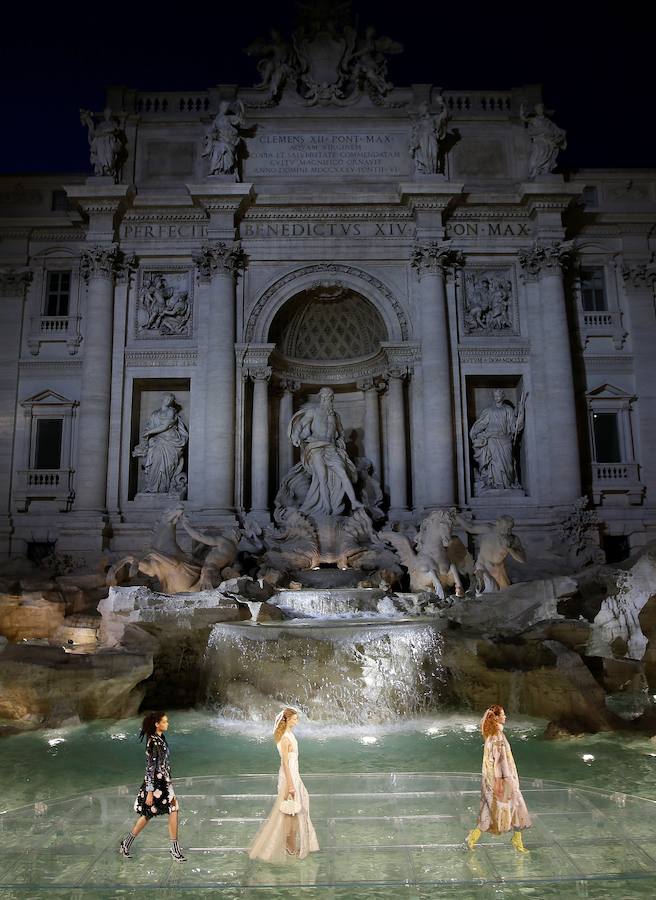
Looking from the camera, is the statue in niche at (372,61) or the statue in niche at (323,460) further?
the statue in niche at (372,61)

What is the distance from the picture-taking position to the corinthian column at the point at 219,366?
19.0 m

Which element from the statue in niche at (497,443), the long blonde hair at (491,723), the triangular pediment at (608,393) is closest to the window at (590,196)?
the triangular pediment at (608,393)

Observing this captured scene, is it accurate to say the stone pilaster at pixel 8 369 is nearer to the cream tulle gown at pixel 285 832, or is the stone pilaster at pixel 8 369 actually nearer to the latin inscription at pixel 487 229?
the latin inscription at pixel 487 229

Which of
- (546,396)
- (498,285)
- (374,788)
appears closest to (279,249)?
(498,285)

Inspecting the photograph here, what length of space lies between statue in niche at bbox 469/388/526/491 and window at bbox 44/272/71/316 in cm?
1270

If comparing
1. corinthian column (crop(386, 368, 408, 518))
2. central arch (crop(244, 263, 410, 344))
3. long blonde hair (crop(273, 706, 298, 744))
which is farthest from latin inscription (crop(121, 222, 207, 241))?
long blonde hair (crop(273, 706, 298, 744))

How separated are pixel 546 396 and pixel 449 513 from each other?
617 cm

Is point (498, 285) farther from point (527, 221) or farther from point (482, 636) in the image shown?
point (482, 636)

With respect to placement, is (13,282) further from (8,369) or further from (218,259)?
(218,259)

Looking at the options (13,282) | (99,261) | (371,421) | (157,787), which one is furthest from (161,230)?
(157,787)

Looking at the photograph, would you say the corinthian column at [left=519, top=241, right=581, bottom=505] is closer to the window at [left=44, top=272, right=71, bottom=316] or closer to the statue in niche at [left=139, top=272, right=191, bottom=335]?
the statue in niche at [left=139, top=272, right=191, bottom=335]

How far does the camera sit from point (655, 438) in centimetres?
2042

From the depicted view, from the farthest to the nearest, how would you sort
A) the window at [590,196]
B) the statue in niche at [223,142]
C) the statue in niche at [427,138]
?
the window at [590,196] → the statue in niche at [427,138] → the statue in niche at [223,142]

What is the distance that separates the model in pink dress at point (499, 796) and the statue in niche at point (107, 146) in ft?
65.0
